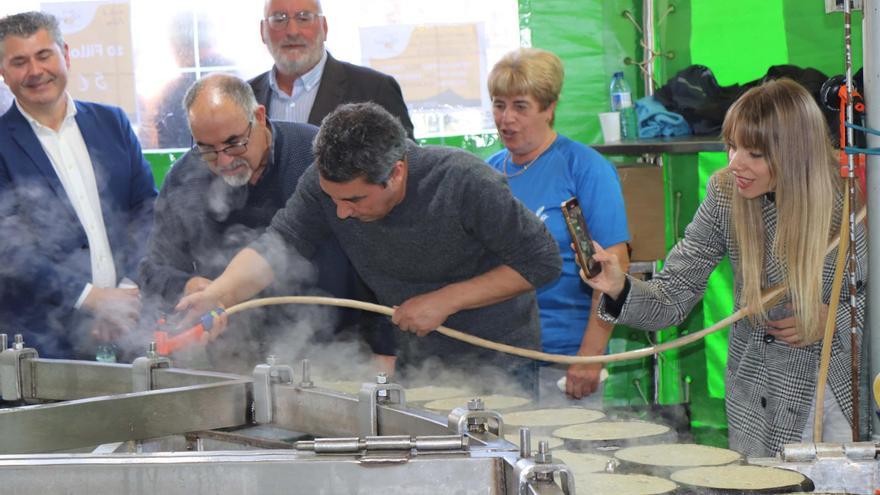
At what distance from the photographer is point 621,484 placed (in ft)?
6.73

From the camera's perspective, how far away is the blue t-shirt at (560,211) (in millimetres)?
3771

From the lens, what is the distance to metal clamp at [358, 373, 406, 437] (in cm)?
198

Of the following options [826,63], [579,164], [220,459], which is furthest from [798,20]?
[220,459]

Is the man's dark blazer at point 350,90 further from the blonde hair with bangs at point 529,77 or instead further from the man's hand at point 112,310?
the man's hand at point 112,310

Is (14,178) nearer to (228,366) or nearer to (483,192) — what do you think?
(228,366)

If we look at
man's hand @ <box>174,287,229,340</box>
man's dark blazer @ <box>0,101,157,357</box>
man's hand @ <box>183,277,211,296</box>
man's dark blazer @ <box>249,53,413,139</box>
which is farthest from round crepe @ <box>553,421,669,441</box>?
man's dark blazer @ <box>0,101,157,357</box>

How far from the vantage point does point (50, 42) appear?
4.06 m

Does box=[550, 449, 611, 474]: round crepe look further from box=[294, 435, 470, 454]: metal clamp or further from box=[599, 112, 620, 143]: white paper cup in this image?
box=[599, 112, 620, 143]: white paper cup

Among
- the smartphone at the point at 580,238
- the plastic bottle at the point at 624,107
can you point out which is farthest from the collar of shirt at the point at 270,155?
the plastic bottle at the point at 624,107

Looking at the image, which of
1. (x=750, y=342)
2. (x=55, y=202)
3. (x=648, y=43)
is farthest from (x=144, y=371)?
(x=648, y=43)

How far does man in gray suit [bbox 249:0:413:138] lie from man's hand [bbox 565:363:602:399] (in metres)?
1.19

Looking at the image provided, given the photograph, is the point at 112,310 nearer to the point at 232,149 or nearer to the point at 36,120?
the point at 232,149

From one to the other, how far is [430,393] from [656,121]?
2.19m

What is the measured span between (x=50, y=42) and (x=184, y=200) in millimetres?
959
